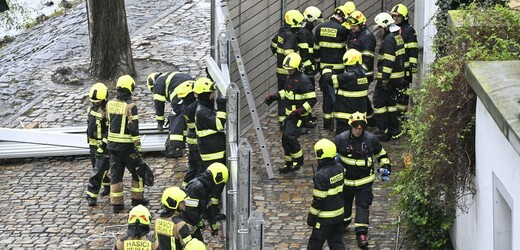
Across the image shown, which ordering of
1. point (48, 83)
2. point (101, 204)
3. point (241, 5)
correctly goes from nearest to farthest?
point (101, 204) → point (241, 5) → point (48, 83)

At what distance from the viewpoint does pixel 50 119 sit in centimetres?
1812

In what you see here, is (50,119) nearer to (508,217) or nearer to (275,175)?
(275,175)

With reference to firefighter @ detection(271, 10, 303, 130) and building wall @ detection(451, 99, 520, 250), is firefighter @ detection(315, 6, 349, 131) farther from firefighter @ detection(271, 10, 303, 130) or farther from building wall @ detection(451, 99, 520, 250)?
building wall @ detection(451, 99, 520, 250)

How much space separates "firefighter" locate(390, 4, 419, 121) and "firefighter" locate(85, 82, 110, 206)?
14.1 feet

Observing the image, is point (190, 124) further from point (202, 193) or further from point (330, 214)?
point (330, 214)

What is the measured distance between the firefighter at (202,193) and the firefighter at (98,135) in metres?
2.35

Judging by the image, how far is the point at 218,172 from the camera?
12.6 meters

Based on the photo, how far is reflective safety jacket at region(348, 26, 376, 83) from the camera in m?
16.9

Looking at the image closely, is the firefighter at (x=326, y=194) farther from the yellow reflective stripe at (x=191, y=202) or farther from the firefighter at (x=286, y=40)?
the firefighter at (x=286, y=40)

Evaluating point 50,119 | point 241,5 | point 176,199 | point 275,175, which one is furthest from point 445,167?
point 50,119

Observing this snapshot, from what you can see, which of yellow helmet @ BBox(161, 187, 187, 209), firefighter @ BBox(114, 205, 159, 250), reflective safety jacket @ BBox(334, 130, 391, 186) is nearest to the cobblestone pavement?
reflective safety jacket @ BBox(334, 130, 391, 186)

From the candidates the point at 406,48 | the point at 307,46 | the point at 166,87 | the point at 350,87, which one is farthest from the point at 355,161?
the point at 307,46

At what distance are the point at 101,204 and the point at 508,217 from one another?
6.03 metres

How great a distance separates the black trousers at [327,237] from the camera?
42.0 ft
